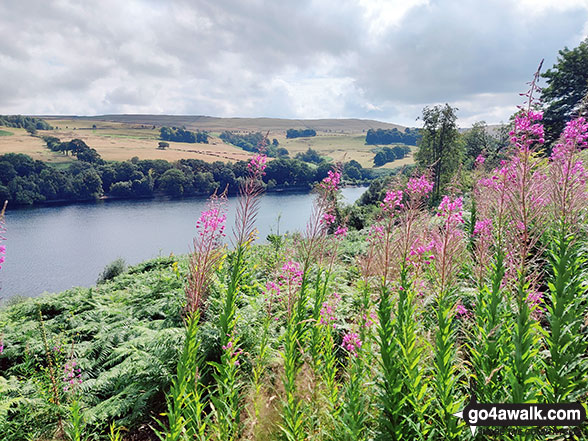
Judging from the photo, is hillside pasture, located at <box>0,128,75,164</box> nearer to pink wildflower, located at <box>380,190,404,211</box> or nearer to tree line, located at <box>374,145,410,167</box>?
pink wildflower, located at <box>380,190,404,211</box>

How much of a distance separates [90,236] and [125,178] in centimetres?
3524

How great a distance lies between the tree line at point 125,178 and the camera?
6675 centimetres

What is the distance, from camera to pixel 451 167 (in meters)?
37.7

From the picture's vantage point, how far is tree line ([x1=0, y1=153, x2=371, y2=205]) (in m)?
66.8

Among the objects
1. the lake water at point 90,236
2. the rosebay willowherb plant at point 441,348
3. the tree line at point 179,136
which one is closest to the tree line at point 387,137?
the tree line at point 179,136

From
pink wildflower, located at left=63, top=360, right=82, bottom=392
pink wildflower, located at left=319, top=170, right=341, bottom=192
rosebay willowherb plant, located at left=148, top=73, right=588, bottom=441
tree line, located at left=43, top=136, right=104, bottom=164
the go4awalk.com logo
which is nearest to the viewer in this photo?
the go4awalk.com logo

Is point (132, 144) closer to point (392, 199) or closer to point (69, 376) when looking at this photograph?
point (69, 376)

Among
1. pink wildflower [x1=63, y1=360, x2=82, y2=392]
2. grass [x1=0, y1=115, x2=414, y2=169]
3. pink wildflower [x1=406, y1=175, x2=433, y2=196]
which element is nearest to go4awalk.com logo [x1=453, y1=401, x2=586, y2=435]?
pink wildflower [x1=406, y1=175, x2=433, y2=196]

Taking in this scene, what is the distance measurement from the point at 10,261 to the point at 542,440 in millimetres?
49951

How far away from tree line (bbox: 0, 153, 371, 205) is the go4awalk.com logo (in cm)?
6589

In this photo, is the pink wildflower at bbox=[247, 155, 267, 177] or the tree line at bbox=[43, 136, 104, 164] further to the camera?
the tree line at bbox=[43, 136, 104, 164]

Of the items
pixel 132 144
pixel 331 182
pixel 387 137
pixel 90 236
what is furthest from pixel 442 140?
pixel 387 137

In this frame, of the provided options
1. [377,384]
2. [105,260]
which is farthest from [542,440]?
[105,260]

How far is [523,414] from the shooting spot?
8.25 feet
